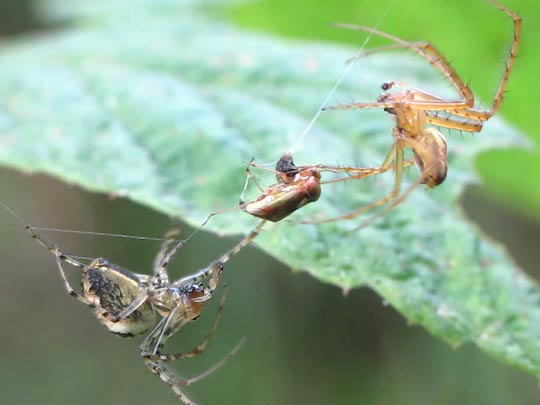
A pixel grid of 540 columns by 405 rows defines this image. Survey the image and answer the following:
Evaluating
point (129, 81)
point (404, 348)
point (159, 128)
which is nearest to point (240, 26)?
point (129, 81)

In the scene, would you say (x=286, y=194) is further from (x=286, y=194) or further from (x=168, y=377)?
(x=168, y=377)

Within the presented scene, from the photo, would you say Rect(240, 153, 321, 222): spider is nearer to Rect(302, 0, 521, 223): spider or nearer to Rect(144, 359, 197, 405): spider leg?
Rect(302, 0, 521, 223): spider

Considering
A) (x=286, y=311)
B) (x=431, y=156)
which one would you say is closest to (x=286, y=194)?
(x=431, y=156)

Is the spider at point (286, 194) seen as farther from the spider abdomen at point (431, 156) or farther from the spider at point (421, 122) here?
the spider abdomen at point (431, 156)

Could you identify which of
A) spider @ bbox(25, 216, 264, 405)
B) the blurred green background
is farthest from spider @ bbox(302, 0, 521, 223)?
the blurred green background

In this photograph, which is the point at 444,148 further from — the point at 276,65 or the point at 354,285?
the point at 276,65
